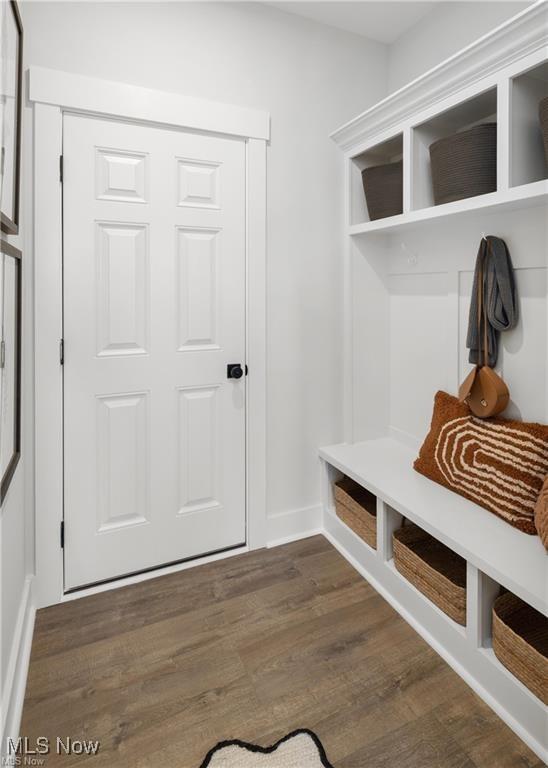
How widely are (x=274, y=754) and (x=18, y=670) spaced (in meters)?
0.86

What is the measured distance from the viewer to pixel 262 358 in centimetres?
231

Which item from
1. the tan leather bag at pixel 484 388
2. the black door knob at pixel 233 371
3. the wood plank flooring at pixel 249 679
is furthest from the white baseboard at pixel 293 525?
the tan leather bag at pixel 484 388

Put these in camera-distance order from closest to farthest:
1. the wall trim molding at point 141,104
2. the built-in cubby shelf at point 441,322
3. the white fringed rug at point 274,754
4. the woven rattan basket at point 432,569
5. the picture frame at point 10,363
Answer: the white fringed rug at point 274,754 → the picture frame at point 10,363 → the built-in cubby shelf at point 441,322 → the woven rattan basket at point 432,569 → the wall trim molding at point 141,104

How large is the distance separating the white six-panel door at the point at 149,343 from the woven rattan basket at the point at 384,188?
624mm

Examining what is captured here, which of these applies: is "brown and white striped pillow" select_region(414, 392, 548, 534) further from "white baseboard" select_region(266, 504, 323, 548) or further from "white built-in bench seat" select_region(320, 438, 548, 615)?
"white baseboard" select_region(266, 504, 323, 548)

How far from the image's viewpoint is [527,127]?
5.20 ft

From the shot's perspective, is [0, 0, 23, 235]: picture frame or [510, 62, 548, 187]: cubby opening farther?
[510, 62, 548, 187]: cubby opening

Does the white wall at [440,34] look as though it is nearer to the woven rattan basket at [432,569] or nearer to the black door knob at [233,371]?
the black door knob at [233,371]

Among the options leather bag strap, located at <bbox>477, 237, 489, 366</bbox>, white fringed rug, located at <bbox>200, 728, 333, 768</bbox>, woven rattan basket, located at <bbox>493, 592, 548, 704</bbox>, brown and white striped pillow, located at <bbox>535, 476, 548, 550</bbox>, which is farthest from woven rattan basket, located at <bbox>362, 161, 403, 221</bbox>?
white fringed rug, located at <bbox>200, 728, 333, 768</bbox>

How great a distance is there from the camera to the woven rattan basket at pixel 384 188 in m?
2.18

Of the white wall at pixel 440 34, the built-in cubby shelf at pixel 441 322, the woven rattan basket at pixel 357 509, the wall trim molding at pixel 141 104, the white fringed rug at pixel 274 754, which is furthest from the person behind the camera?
the woven rattan basket at pixel 357 509

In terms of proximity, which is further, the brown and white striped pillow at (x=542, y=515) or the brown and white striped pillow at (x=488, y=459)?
the brown and white striped pillow at (x=488, y=459)

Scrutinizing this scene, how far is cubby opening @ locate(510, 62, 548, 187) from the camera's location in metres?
1.57

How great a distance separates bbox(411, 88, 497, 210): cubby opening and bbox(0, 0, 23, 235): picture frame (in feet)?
4.92
